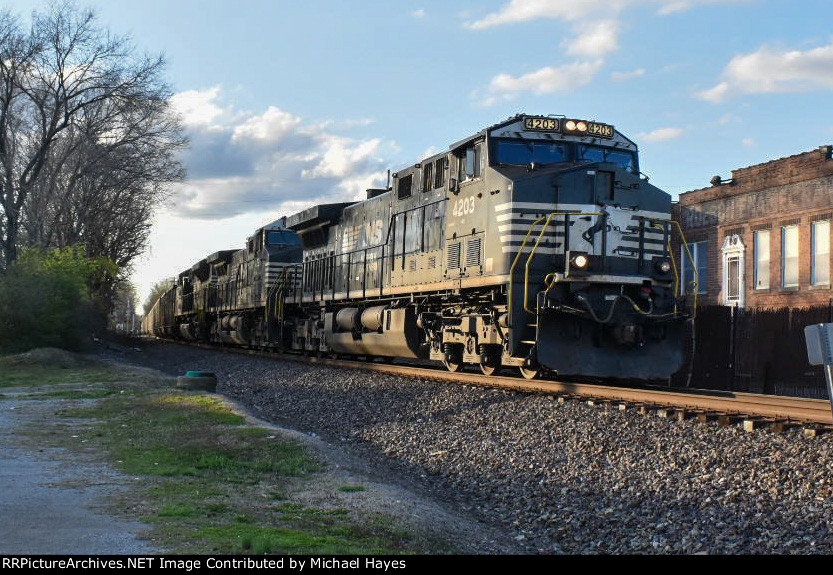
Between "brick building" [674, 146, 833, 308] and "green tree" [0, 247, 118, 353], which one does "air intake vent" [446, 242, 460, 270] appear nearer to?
"brick building" [674, 146, 833, 308]

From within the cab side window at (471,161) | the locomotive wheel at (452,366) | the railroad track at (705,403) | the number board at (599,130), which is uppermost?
the number board at (599,130)

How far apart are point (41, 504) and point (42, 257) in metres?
27.3

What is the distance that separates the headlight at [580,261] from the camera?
12.4 metres

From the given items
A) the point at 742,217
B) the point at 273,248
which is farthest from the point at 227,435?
the point at 273,248

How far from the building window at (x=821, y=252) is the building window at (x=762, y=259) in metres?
1.57

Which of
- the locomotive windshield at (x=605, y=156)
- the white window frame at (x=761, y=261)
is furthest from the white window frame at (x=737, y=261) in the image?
the locomotive windshield at (x=605, y=156)

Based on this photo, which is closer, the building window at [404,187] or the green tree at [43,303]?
the building window at [404,187]

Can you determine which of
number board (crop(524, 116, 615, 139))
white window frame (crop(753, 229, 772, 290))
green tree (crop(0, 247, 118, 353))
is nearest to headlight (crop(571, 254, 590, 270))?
number board (crop(524, 116, 615, 139))

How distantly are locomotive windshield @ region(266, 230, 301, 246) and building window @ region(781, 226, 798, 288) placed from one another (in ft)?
52.1

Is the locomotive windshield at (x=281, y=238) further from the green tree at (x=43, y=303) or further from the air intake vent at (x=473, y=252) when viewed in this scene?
the air intake vent at (x=473, y=252)

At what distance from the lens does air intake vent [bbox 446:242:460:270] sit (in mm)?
14791

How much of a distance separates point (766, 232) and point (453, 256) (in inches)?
395

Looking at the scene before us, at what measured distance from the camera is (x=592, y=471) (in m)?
8.05
